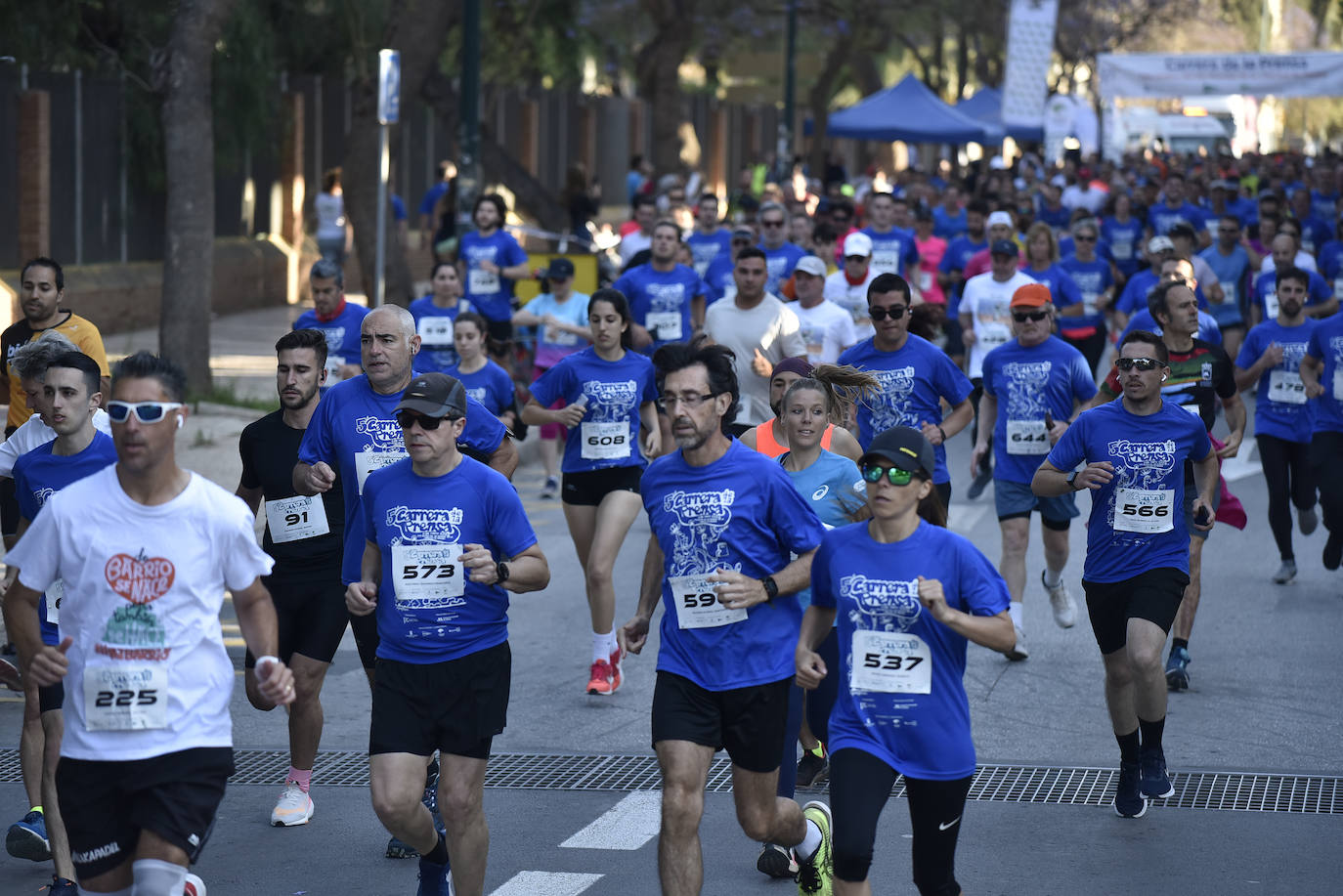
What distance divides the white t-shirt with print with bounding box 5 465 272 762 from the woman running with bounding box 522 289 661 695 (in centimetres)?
443

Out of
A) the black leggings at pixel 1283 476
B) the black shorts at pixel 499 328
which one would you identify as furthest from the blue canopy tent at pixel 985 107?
the black leggings at pixel 1283 476

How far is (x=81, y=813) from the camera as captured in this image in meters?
4.89

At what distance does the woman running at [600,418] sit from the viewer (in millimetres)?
9539

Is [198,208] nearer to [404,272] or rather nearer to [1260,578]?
[404,272]

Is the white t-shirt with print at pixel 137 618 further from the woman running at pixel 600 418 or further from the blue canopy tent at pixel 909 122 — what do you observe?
the blue canopy tent at pixel 909 122

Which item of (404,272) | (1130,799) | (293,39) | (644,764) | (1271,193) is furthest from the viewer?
(293,39)

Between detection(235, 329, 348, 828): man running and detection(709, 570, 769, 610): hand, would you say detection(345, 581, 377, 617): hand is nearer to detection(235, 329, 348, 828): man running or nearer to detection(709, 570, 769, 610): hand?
detection(709, 570, 769, 610): hand

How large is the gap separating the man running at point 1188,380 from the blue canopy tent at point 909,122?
27.4 metres

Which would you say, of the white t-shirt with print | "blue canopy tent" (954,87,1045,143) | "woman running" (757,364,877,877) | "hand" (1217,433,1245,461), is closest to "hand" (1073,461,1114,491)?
"hand" (1217,433,1245,461)

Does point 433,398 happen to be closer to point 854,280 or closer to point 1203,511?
point 1203,511

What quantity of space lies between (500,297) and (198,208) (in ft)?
8.36

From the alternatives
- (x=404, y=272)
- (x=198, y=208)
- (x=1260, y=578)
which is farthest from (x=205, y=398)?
(x=1260, y=578)

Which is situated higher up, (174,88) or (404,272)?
(174,88)

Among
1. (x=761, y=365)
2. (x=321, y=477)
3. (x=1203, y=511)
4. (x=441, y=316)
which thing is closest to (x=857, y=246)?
(x=441, y=316)
